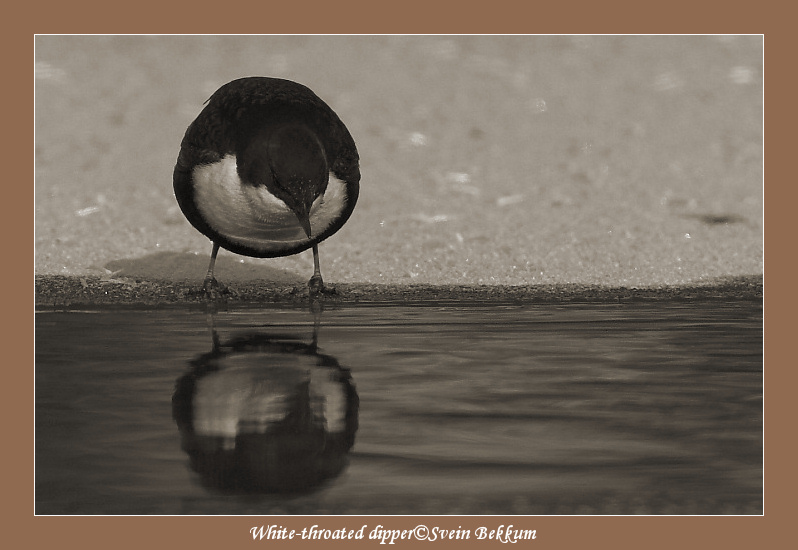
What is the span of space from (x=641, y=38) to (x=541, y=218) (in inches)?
179

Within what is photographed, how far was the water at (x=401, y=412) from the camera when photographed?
4.43m

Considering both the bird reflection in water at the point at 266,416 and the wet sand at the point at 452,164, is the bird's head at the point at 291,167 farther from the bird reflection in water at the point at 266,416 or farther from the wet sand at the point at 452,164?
the wet sand at the point at 452,164

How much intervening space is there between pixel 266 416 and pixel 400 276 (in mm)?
3997

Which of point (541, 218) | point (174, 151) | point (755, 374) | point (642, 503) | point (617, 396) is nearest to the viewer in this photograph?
point (642, 503)

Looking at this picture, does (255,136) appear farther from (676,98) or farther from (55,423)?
(676,98)

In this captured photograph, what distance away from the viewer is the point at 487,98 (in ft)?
43.6

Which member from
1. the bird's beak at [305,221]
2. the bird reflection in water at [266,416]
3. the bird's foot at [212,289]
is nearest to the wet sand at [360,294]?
the bird's foot at [212,289]

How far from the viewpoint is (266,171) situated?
25.1ft

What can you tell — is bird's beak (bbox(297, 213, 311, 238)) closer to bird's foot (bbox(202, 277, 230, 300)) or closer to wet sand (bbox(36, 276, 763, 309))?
wet sand (bbox(36, 276, 763, 309))

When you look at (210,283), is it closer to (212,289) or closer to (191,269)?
(212,289)

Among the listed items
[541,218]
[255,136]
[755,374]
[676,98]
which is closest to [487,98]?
[676,98]

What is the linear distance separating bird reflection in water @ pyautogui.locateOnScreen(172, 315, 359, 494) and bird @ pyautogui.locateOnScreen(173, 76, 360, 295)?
41.3 inches

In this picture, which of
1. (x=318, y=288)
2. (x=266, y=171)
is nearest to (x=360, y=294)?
(x=318, y=288)

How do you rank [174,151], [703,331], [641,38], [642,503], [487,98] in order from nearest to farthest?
[642,503], [703,331], [174,151], [487,98], [641,38]
